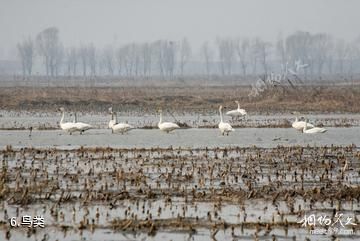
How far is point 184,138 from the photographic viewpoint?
25.6 metres

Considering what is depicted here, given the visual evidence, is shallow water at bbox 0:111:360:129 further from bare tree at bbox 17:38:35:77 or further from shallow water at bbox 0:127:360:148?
bare tree at bbox 17:38:35:77

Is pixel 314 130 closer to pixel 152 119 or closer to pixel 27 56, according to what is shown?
pixel 152 119

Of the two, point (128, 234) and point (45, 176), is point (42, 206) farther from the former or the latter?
point (45, 176)

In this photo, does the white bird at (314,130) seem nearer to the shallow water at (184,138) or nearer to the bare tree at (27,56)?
the shallow water at (184,138)

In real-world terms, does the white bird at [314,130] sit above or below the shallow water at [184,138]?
above

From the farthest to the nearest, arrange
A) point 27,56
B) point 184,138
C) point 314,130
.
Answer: point 27,56 < point 314,130 < point 184,138

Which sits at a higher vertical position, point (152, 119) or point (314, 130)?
point (314, 130)

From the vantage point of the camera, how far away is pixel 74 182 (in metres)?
15.1

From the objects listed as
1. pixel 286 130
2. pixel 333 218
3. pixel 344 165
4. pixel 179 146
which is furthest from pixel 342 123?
pixel 333 218

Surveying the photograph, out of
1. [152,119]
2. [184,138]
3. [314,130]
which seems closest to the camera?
[184,138]

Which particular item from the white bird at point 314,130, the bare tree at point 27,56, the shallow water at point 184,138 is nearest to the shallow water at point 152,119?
the shallow water at point 184,138

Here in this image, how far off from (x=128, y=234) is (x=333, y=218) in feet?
10.2

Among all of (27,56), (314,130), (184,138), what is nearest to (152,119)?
(184,138)

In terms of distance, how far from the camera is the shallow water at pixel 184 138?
23734 millimetres
